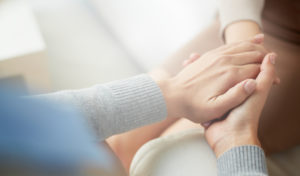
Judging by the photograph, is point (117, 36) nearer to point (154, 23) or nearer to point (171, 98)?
point (154, 23)

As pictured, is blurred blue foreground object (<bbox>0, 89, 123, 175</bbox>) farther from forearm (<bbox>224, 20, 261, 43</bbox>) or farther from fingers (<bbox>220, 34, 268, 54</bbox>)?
forearm (<bbox>224, 20, 261, 43</bbox>)

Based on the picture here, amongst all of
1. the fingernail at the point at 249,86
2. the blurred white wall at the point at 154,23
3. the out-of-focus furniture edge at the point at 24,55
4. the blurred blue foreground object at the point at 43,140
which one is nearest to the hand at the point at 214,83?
the fingernail at the point at 249,86

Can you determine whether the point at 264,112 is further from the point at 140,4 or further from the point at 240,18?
the point at 140,4

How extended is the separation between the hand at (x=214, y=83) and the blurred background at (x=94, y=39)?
0.34 m

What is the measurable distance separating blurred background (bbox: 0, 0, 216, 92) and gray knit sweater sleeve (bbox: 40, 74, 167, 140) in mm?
506

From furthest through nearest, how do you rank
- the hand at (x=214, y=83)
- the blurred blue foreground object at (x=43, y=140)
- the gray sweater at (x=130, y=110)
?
the hand at (x=214, y=83)
the gray sweater at (x=130, y=110)
the blurred blue foreground object at (x=43, y=140)

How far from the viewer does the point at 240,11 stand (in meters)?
0.91

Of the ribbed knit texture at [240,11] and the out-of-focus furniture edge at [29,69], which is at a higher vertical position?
the ribbed knit texture at [240,11]

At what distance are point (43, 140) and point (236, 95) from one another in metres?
0.38

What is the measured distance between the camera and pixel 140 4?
1268 mm

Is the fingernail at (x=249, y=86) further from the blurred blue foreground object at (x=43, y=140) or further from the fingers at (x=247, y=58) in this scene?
the blurred blue foreground object at (x=43, y=140)

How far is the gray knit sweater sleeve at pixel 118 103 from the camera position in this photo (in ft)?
1.90

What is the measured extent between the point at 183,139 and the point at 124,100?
0.49ft

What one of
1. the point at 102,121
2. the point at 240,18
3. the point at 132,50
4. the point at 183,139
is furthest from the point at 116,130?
the point at 132,50
